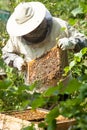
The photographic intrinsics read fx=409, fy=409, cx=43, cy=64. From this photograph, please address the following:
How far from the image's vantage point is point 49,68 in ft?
18.2

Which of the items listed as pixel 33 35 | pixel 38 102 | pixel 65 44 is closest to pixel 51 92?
pixel 38 102

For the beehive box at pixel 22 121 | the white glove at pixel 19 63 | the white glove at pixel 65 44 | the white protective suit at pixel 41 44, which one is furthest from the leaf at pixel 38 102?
the white glove at pixel 19 63

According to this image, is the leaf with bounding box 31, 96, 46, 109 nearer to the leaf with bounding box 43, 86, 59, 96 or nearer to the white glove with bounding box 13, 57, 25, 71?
the leaf with bounding box 43, 86, 59, 96

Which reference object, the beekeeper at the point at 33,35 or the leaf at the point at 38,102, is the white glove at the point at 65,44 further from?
the leaf at the point at 38,102

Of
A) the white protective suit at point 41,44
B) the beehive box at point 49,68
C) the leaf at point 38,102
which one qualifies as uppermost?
the white protective suit at point 41,44

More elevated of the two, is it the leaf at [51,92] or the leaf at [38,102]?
the leaf at [51,92]

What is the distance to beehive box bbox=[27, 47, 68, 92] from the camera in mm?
5422

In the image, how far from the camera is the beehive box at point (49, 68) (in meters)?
5.42

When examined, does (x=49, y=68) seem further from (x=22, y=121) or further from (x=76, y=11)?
(x=76, y=11)

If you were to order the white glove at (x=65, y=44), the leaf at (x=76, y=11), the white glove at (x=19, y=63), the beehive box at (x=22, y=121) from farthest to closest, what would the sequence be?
the white glove at (x=19, y=63) < the white glove at (x=65, y=44) < the beehive box at (x=22, y=121) < the leaf at (x=76, y=11)

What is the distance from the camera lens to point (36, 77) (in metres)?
5.62

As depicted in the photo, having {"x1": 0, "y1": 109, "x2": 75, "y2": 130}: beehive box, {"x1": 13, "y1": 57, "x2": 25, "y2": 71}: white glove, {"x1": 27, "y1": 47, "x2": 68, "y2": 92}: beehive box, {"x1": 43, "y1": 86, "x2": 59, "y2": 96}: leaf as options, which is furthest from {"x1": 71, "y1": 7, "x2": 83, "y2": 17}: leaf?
{"x1": 13, "y1": 57, "x2": 25, "y2": 71}: white glove

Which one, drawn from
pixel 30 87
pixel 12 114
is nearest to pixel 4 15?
pixel 12 114

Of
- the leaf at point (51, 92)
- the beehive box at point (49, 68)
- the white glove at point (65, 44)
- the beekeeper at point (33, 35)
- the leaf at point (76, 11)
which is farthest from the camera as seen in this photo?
the beekeeper at point (33, 35)
